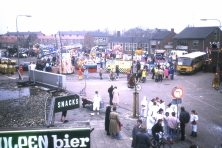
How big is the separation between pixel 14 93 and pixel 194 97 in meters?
14.1

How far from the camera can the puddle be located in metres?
15.6

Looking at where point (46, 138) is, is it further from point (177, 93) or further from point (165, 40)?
point (165, 40)

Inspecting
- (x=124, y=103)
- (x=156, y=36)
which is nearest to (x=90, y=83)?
(x=124, y=103)

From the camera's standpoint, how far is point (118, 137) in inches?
420

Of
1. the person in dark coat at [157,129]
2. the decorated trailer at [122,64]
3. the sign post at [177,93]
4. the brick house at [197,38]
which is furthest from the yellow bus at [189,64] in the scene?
the person in dark coat at [157,129]

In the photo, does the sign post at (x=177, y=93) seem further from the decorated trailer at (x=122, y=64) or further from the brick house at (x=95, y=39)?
the brick house at (x=95, y=39)

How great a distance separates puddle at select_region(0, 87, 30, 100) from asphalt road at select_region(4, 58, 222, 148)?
5030 mm

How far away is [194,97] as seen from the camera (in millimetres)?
19234

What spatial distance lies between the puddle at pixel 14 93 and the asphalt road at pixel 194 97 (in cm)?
503

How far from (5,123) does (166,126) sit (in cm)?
726

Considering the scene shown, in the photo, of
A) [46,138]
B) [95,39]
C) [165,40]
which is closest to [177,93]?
[46,138]

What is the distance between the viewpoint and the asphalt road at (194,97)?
459 inches

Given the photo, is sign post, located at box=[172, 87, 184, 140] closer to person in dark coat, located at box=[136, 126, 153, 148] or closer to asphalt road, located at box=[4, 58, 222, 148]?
asphalt road, located at box=[4, 58, 222, 148]

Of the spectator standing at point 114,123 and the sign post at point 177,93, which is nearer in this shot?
the spectator standing at point 114,123
